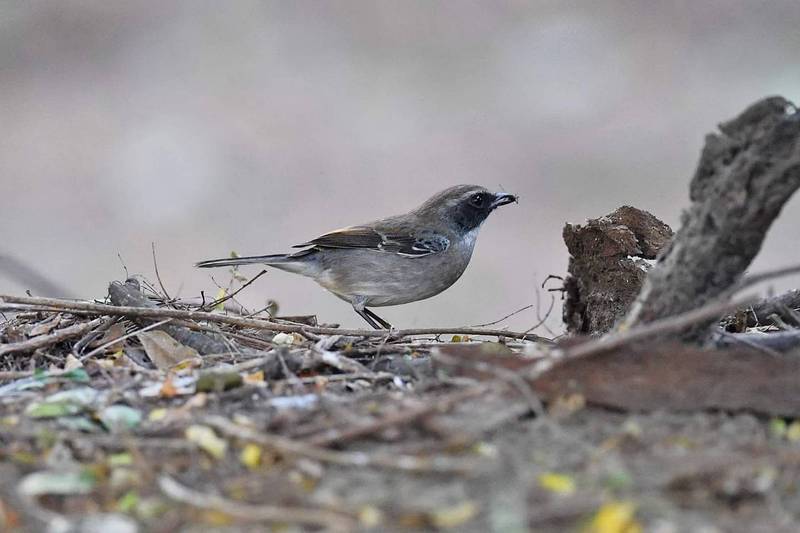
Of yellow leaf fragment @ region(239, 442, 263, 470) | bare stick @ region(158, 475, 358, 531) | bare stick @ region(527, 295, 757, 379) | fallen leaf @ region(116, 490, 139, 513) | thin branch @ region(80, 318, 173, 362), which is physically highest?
thin branch @ region(80, 318, 173, 362)

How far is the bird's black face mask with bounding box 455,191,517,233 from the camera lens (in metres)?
7.77

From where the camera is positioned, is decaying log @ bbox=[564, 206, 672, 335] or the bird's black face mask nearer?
decaying log @ bbox=[564, 206, 672, 335]

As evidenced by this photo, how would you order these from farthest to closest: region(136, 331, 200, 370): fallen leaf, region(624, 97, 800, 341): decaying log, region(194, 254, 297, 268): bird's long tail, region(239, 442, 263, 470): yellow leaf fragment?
region(194, 254, 297, 268): bird's long tail
region(136, 331, 200, 370): fallen leaf
region(624, 97, 800, 341): decaying log
region(239, 442, 263, 470): yellow leaf fragment

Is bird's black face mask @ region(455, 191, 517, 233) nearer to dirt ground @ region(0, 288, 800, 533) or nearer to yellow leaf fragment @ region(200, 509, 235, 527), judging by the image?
dirt ground @ region(0, 288, 800, 533)

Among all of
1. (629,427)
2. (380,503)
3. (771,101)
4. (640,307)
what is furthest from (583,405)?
(771,101)

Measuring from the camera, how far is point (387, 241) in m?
7.58

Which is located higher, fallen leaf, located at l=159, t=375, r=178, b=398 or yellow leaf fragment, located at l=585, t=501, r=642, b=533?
fallen leaf, located at l=159, t=375, r=178, b=398

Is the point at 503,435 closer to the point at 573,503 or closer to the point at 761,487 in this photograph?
the point at 573,503

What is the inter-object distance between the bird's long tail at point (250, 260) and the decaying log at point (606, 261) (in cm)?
272

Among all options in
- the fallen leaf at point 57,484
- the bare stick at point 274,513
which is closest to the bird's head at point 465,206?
the fallen leaf at point 57,484

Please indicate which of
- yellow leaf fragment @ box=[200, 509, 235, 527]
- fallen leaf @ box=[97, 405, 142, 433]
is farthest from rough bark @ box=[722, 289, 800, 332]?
yellow leaf fragment @ box=[200, 509, 235, 527]

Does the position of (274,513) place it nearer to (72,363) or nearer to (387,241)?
(72,363)

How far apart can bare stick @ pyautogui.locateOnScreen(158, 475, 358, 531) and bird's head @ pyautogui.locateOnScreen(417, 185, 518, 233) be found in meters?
5.34

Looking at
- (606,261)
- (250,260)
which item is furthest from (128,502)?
(250,260)
